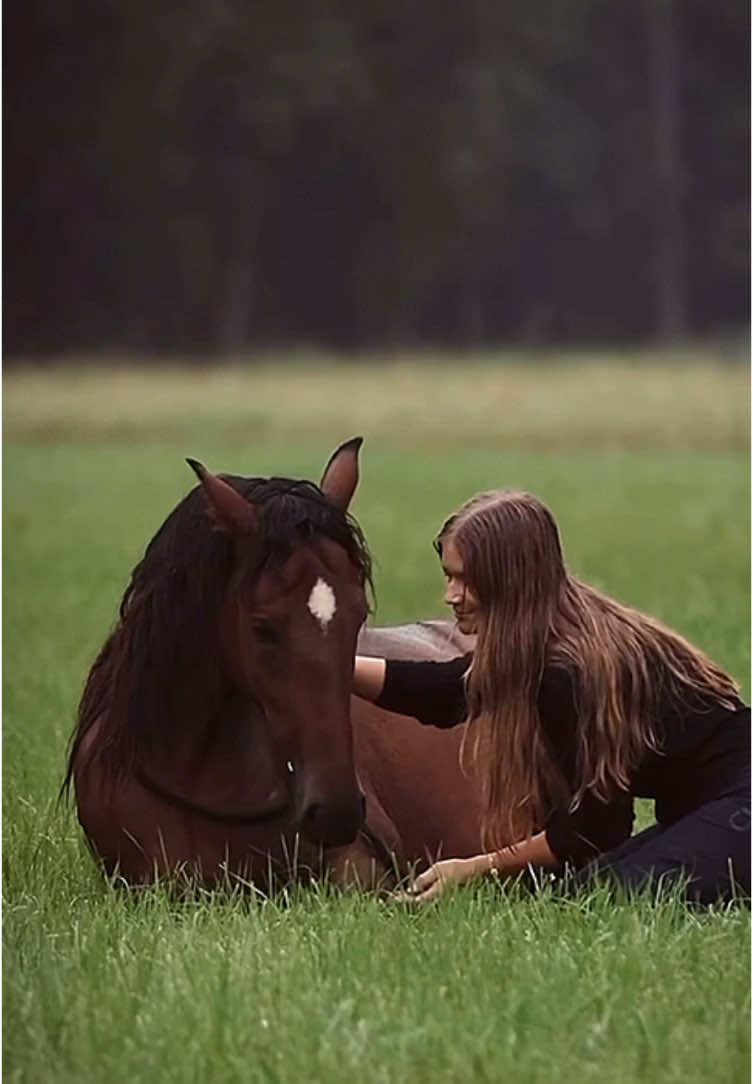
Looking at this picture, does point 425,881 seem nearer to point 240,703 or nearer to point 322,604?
point 240,703

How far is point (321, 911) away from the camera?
168 inches

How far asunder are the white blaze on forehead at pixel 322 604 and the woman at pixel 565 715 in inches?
14.9

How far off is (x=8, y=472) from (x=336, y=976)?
50.0 feet

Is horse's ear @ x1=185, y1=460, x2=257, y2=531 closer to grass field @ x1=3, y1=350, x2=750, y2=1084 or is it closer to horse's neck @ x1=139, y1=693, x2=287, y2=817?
horse's neck @ x1=139, y1=693, x2=287, y2=817

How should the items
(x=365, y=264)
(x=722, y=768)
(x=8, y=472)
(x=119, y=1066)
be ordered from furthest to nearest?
(x=365, y=264) < (x=8, y=472) < (x=722, y=768) < (x=119, y=1066)

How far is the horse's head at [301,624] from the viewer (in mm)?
4199

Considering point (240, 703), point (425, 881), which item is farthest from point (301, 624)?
point (425, 881)

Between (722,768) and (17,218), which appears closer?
(722,768)

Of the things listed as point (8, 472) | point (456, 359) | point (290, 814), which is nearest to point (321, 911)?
point (290, 814)

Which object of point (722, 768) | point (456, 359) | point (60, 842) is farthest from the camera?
point (456, 359)

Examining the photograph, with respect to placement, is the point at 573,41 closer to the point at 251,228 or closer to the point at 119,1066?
the point at 251,228

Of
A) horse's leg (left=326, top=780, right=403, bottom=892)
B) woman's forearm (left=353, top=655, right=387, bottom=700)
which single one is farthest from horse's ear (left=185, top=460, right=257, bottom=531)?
horse's leg (left=326, top=780, right=403, bottom=892)

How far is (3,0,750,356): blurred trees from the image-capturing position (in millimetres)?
21141

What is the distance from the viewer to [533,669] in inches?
179
